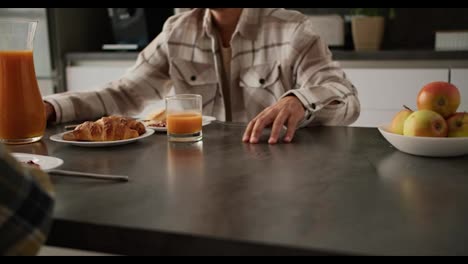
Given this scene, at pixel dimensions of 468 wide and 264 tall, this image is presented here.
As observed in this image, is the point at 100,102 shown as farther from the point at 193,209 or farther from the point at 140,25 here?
the point at 140,25

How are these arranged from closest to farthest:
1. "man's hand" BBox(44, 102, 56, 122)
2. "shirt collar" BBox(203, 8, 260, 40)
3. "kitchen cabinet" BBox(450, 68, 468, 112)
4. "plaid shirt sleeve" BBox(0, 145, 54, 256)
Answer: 1. "plaid shirt sleeve" BBox(0, 145, 54, 256)
2. "man's hand" BBox(44, 102, 56, 122)
3. "shirt collar" BBox(203, 8, 260, 40)
4. "kitchen cabinet" BBox(450, 68, 468, 112)

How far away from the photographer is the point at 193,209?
2.16 ft

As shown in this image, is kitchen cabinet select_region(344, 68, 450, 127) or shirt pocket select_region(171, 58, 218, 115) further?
kitchen cabinet select_region(344, 68, 450, 127)

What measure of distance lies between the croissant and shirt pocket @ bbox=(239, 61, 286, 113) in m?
0.76

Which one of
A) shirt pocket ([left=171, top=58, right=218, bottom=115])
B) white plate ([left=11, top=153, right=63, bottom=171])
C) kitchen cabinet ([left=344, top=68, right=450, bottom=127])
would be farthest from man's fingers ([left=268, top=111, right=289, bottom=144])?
kitchen cabinet ([left=344, top=68, right=450, bottom=127])

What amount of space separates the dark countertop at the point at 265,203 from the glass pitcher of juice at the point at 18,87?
0.50 ft

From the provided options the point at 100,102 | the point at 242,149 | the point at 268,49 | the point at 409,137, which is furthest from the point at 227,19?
the point at 409,137

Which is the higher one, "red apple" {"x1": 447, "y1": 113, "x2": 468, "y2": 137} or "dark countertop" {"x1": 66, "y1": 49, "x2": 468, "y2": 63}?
"red apple" {"x1": 447, "y1": 113, "x2": 468, "y2": 137}

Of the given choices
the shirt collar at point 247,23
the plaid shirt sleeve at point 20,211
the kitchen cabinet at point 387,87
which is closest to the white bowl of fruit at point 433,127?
the plaid shirt sleeve at point 20,211

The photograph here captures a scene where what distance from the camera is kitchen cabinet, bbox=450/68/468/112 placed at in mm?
2398

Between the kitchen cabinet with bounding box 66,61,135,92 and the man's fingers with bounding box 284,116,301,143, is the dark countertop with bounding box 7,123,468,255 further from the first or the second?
the kitchen cabinet with bounding box 66,61,135,92

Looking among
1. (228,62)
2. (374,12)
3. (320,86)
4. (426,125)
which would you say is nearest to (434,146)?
(426,125)

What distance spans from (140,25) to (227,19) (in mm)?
1346

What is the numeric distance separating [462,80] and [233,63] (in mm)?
1203
